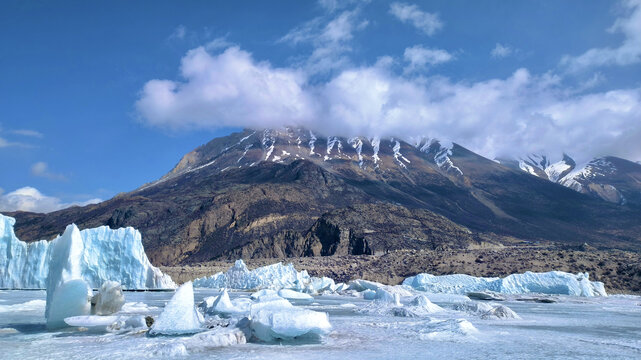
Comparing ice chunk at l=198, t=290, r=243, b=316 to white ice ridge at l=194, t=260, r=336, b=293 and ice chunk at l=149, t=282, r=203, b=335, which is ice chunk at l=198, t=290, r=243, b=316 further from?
white ice ridge at l=194, t=260, r=336, b=293

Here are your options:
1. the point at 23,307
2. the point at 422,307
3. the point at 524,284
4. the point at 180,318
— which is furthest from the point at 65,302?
the point at 524,284

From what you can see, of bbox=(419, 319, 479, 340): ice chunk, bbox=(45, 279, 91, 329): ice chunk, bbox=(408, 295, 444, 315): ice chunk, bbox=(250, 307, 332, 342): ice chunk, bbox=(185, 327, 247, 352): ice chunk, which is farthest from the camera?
bbox=(408, 295, 444, 315): ice chunk

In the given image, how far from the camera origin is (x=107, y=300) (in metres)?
19.8

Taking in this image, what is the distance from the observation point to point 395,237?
80.2 metres

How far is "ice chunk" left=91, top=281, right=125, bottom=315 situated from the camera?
1970cm

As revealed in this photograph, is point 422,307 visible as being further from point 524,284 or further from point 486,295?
point 524,284

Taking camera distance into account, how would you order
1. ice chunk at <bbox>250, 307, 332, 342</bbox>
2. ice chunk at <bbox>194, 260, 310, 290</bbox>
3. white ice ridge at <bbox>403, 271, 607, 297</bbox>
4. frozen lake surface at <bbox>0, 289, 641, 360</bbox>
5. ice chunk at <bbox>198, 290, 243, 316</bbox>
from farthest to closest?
1. ice chunk at <bbox>194, 260, 310, 290</bbox>
2. white ice ridge at <bbox>403, 271, 607, 297</bbox>
3. ice chunk at <bbox>198, 290, 243, 316</bbox>
4. ice chunk at <bbox>250, 307, 332, 342</bbox>
5. frozen lake surface at <bbox>0, 289, 641, 360</bbox>

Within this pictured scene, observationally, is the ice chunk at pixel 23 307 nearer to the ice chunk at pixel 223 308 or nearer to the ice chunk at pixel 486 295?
the ice chunk at pixel 223 308

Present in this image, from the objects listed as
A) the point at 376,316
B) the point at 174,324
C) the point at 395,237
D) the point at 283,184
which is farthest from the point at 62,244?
the point at 283,184

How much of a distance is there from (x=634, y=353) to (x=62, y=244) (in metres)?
18.5

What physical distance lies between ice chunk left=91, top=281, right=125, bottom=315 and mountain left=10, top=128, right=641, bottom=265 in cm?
5786

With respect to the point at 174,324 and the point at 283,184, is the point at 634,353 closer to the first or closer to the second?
the point at 174,324

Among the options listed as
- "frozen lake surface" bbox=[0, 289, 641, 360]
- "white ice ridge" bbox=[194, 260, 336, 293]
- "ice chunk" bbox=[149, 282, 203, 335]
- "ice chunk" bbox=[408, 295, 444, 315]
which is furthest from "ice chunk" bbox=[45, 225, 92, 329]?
"white ice ridge" bbox=[194, 260, 336, 293]

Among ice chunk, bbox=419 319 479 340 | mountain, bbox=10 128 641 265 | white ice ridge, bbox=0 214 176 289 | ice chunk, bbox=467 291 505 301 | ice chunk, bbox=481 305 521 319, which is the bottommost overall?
ice chunk, bbox=467 291 505 301
